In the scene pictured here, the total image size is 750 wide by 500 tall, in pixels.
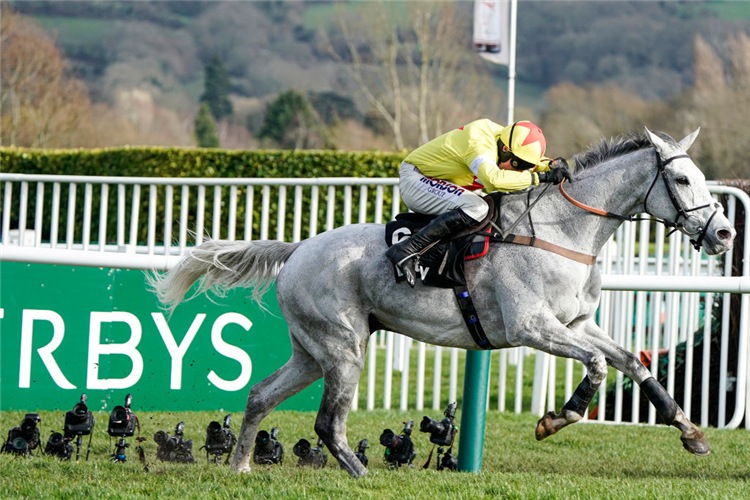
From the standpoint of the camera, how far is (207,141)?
54.9 meters

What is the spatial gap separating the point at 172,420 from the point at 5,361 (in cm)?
124

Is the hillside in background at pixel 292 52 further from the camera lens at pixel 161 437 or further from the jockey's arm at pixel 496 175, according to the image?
the jockey's arm at pixel 496 175

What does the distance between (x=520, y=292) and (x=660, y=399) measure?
888 millimetres

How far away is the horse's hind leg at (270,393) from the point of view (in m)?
5.02

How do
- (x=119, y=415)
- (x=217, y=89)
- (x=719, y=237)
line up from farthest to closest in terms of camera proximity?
(x=217, y=89) → (x=119, y=415) → (x=719, y=237)

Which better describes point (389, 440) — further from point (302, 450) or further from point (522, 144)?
point (522, 144)

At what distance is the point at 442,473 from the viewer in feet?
15.8

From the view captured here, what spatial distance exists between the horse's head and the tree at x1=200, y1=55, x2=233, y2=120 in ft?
224

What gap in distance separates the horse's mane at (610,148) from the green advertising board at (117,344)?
2793 mm

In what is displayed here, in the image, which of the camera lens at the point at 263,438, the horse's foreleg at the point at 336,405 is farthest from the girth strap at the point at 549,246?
the camera lens at the point at 263,438

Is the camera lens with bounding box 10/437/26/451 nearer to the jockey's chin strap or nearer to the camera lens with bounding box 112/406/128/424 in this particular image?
the camera lens with bounding box 112/406/128/424

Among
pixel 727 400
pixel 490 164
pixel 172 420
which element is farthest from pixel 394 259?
pixel 727 400

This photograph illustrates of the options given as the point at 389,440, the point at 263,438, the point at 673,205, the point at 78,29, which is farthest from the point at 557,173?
the point at 78,29

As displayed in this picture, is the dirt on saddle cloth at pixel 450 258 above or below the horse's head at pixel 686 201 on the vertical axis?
below
